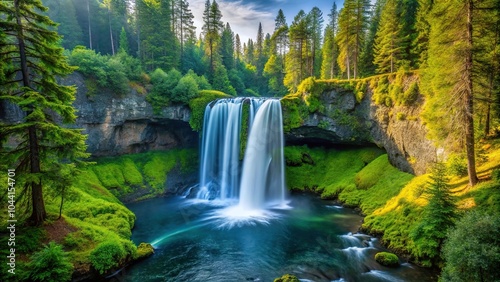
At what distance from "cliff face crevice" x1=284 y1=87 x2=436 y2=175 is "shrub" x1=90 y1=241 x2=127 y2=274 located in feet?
69.3

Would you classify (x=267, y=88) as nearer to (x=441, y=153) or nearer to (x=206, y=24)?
(x=206, y=24)

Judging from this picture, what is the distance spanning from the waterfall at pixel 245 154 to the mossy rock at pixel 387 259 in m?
13.7

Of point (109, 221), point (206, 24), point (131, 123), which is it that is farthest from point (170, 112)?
point (206, 24)

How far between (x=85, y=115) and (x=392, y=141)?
104 ft

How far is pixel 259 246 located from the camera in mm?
17359

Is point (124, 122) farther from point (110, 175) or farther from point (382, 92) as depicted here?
point (382, 92)

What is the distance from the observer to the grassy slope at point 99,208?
12.5 metres

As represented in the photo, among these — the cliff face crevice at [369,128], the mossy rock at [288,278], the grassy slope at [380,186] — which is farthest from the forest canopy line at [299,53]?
the mossy rock at [288,278]

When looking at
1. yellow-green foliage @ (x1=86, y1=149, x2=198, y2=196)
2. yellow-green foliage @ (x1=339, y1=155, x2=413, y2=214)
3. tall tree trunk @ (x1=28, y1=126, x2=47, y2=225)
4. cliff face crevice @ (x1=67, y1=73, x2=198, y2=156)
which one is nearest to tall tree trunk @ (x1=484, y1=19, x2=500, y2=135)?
yellow-green foliage @ (x1=339, y1=155, x2=413, y2=214)

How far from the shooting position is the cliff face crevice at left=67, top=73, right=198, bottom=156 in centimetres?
2791

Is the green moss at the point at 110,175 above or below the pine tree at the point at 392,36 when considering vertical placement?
below

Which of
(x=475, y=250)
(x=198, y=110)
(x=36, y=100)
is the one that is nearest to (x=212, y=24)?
(x=198, y=110)

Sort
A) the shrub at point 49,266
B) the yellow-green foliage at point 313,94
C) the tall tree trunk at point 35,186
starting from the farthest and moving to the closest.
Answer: the yellow-green foliage at point 313,94
the tall tree trunk at point 35,186
the shrub at point 49,266

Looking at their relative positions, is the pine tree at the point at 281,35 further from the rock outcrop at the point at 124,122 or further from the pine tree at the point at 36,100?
the pine tree at the point at 36,100
